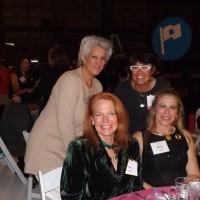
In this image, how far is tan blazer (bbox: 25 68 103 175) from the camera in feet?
7.03

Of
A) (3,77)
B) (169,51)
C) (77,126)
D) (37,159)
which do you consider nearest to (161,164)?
(77,126)

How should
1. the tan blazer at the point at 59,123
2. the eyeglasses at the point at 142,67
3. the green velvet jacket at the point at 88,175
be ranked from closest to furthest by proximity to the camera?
the green velvet jacket at the point at 88,175 < the tan blazer at the point at 59,123 < the eyeglasses at the point at 142,67

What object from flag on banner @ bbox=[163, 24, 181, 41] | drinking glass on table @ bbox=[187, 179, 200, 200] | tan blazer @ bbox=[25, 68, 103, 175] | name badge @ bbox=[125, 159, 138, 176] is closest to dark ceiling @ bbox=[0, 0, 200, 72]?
flag on banner @ bbox=[163, 24, 181, 41]

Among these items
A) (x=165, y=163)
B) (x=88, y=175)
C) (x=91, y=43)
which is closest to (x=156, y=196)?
(x=88, y=175)

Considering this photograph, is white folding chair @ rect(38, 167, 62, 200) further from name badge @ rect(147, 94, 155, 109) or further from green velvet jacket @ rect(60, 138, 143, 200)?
name badge @ rect(147, 94, 155, 109)

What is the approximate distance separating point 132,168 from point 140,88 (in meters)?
0.98

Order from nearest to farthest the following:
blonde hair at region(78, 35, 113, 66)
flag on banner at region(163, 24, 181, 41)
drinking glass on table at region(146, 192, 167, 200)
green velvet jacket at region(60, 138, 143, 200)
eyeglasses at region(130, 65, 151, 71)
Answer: drinking glass on table at region(146, 192, 167, 200)
green velvet jacket at region(60, 138, 143, 200)
blonde hair at region(78, 35, 113, 66)
eyeglasses at region(130, 65, 151, 71)
flag on banner at region(163, 24, 181, 41)

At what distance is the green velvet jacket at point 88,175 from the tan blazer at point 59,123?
33cm

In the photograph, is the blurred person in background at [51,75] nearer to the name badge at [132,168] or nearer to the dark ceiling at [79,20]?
the name badge at [132,168]

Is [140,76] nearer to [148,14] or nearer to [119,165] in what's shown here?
[119,165]

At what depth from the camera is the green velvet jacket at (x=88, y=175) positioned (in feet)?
5.95

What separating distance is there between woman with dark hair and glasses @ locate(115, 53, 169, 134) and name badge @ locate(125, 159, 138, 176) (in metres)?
0.81

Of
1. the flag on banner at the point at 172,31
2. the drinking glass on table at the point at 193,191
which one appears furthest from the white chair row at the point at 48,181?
the flag on banner at the point at 172,31

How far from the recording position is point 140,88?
276 centimetres
